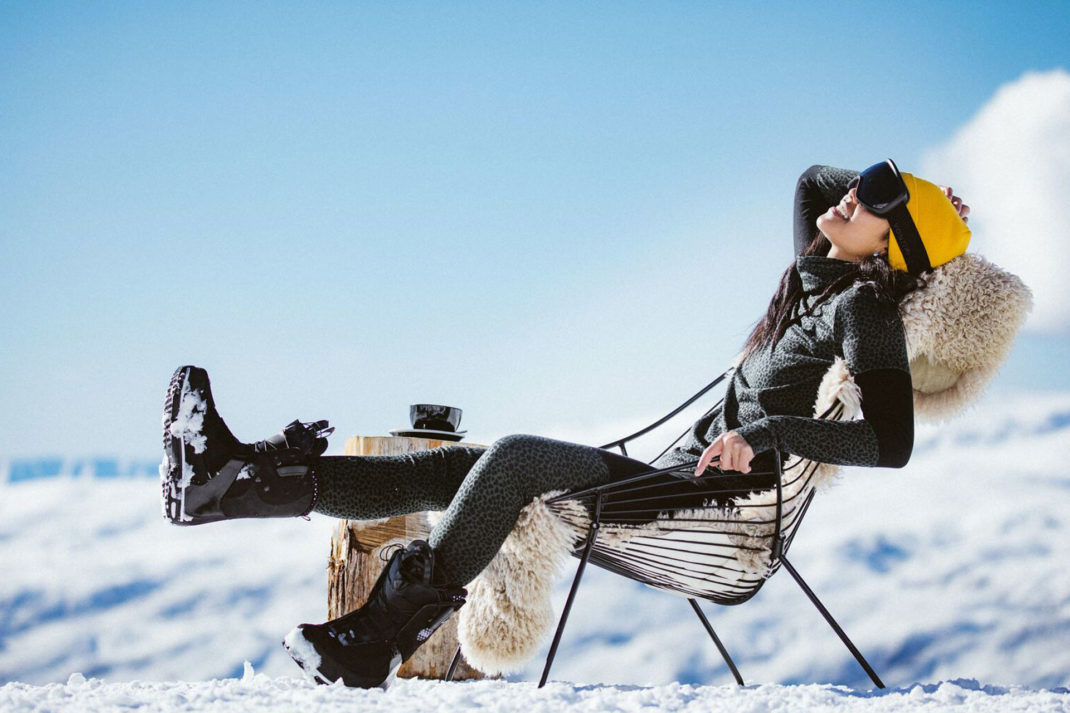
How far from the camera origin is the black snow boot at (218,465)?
1.92 metres

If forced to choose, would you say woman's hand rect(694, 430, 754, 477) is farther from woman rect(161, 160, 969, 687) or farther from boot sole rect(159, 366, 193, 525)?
boot sole rect(159, 366, 193, 525)

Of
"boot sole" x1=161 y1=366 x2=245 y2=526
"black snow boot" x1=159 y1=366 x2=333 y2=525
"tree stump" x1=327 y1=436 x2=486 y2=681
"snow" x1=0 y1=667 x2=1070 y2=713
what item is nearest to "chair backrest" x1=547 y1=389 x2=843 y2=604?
"snow" x1=0 y1=667 x2=1070 y2=713

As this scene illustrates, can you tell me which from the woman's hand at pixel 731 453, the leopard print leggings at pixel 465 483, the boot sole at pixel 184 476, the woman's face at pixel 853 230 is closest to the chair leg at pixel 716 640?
the leopard print leggings at pixel 465 483

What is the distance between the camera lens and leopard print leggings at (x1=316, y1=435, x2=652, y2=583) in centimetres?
194

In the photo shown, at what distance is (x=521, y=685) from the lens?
7.64ft

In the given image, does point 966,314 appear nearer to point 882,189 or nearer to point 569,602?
point 882,189

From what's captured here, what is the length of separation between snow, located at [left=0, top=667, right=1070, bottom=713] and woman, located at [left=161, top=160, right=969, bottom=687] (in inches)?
4.4

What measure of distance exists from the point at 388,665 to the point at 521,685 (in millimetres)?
546

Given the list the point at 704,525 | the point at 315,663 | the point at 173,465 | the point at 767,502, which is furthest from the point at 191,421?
the point at 767,502

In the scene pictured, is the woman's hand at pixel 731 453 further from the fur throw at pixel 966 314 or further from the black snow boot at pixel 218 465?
the black snow boot at pixel 218 465

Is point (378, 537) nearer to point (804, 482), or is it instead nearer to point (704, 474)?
point (704, 474)

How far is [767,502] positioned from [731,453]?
0.37 m

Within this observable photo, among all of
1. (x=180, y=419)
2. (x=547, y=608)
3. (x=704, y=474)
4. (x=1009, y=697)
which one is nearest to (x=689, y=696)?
(x=547, y=608)

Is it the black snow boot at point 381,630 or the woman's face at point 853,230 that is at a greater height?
the woman's face at point 853,230
